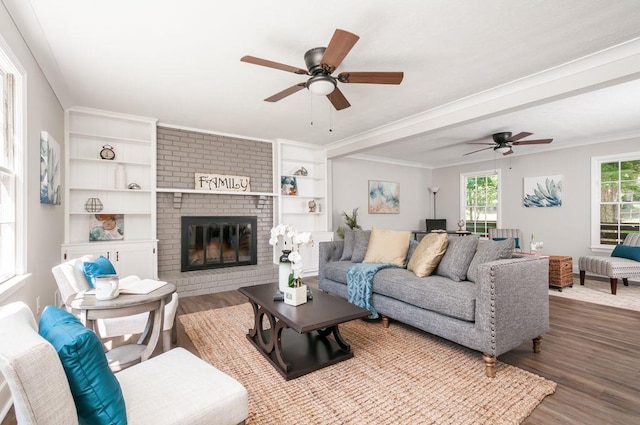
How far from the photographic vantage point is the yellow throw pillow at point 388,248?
11.8ft

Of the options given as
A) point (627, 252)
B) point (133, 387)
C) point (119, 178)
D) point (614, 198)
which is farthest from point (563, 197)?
point (119, 178)

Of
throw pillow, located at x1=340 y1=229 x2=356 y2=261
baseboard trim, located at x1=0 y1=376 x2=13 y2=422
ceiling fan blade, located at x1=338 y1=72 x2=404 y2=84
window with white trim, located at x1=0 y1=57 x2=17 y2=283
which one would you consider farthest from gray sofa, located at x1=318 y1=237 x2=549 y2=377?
window with white trim, located at x1=0 y1=57 x2=17 y2=283

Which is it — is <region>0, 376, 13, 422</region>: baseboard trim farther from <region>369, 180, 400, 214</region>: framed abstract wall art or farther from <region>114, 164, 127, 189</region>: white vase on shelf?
<region>369, 180, 400, 214</region>: framed abstract wall art

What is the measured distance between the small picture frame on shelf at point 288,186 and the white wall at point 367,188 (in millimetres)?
828

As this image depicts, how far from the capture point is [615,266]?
431 centimetres

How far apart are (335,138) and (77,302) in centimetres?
Answer: 432

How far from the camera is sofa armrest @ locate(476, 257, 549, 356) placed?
2146mm

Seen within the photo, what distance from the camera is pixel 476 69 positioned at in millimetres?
2842

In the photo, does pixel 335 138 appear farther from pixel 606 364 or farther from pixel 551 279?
pixel 606 364

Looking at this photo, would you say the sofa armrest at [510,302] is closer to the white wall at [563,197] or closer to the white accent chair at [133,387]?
the white accent chair at [133,387]

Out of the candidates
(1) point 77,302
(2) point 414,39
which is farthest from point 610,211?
(1) point 77,302

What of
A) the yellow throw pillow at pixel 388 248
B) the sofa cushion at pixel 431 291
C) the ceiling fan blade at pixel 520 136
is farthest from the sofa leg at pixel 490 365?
the ceiling fan blade at pixel 520 136

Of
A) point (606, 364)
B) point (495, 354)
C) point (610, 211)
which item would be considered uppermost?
point (610, 211)

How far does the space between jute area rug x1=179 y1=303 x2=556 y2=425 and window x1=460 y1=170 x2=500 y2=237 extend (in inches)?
208
